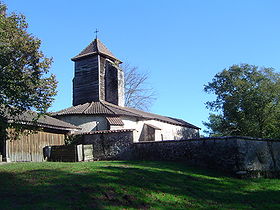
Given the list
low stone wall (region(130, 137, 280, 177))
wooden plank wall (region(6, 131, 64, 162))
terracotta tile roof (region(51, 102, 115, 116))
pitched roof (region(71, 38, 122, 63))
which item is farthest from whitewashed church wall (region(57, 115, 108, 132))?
pitched roof (region(71, 38, 122, 63))

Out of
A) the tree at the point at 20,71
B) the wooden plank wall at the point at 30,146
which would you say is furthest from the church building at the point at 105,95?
the tree at the point at 20,71

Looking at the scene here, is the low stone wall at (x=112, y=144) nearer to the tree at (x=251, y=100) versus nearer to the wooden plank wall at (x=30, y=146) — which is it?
the wooden plank wall at (x=30, y=146)

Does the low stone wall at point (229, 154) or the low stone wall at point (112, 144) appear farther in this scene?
the low stone wall at point (112, 144)

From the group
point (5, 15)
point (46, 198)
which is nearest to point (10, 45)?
point (5, 15)

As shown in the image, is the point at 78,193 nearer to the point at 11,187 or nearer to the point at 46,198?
the point at 46,198

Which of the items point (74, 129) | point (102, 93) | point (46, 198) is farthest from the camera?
point (102, 93)

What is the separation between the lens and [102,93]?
29.9 metres

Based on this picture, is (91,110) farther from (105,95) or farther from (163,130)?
(163,130)

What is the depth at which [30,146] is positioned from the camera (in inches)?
717

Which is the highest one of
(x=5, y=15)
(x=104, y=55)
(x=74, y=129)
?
(x=104, y=55)

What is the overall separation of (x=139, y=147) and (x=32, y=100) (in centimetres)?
906

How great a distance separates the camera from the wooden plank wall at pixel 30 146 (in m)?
17.0

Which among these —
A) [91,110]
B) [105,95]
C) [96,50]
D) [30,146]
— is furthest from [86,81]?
[30,146]

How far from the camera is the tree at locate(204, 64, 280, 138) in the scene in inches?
1252
